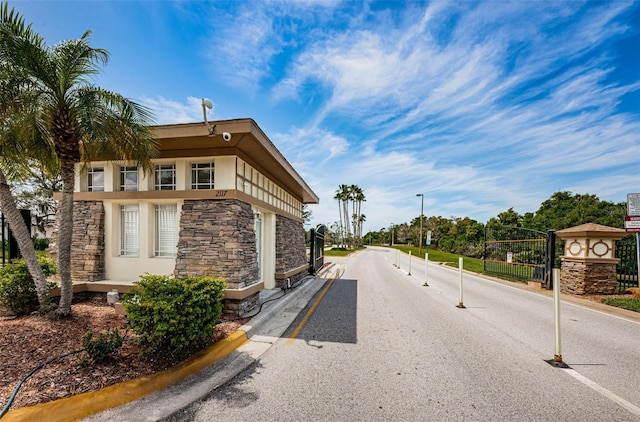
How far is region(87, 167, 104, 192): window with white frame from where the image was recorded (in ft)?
23.6

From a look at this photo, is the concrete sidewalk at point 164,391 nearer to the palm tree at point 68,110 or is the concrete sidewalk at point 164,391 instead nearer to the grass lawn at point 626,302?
the palm tree at point 68,110

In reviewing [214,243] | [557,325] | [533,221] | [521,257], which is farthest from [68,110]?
[533,221]

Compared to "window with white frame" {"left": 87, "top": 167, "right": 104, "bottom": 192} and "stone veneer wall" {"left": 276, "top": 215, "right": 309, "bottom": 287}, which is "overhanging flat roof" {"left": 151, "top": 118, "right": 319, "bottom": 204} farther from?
"stone veneer wall" {"left": 276, "top": 215, "right": 309, "bottom": 287}

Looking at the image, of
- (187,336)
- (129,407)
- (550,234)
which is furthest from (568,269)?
(129,407)

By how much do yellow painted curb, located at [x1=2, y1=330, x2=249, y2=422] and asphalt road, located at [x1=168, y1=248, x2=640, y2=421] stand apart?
2.12ft

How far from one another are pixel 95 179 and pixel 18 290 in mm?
3210

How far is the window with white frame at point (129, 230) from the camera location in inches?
282

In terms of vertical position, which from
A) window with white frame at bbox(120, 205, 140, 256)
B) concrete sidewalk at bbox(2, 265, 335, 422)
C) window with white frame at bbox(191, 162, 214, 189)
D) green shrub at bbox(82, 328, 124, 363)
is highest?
window with white frame at bbox(191, 162, 214, 189)

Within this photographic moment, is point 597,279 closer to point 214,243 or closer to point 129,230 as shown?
point 214,243

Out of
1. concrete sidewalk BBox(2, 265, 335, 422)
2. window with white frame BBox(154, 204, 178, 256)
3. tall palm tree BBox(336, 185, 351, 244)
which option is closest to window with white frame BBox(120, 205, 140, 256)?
window with white frame BBox(154, 204, 178, 256)

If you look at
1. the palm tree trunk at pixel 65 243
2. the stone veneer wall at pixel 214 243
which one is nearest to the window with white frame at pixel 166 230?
the stone veneer wall at pixel 214 243

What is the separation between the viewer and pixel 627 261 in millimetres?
9664

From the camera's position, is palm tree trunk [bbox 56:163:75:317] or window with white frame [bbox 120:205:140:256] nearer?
palm tree trunk [bbox 56:163:75:317]

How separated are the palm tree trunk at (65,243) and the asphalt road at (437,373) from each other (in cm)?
375
